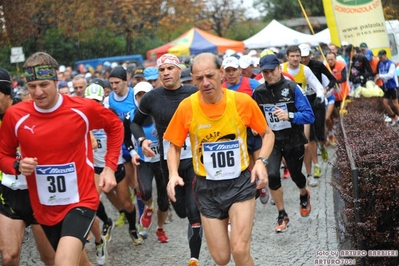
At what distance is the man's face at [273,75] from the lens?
28.4 ft

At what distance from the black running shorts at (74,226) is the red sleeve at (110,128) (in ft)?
1.43

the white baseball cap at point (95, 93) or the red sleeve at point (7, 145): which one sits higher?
the red sleeve at point (7, 145)

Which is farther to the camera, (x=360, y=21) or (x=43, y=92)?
(x=360, y=21)

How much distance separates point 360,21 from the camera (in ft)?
43.2

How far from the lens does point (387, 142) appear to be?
6.84m

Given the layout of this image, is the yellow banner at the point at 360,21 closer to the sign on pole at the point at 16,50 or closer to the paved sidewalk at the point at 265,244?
the paved sidewalk at the point at 265,244

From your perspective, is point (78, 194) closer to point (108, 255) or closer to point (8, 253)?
point (8, 253)

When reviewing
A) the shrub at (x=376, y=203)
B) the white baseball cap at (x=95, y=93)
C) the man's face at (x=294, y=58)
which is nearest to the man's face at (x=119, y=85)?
the white baseball cap at (x=95, y=93)

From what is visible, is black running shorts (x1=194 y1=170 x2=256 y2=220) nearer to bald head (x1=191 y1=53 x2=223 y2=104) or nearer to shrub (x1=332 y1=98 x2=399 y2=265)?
bald head (x1=191 y1=53 x2=223 y2=104)

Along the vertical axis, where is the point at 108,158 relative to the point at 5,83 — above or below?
below

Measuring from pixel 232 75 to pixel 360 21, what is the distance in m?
4.78

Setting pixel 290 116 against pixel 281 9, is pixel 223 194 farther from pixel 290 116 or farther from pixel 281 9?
pixel 281 9

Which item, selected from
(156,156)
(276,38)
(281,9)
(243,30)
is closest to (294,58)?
(156,156)

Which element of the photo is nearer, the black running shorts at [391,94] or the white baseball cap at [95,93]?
the white baseball cap at [95,93]
